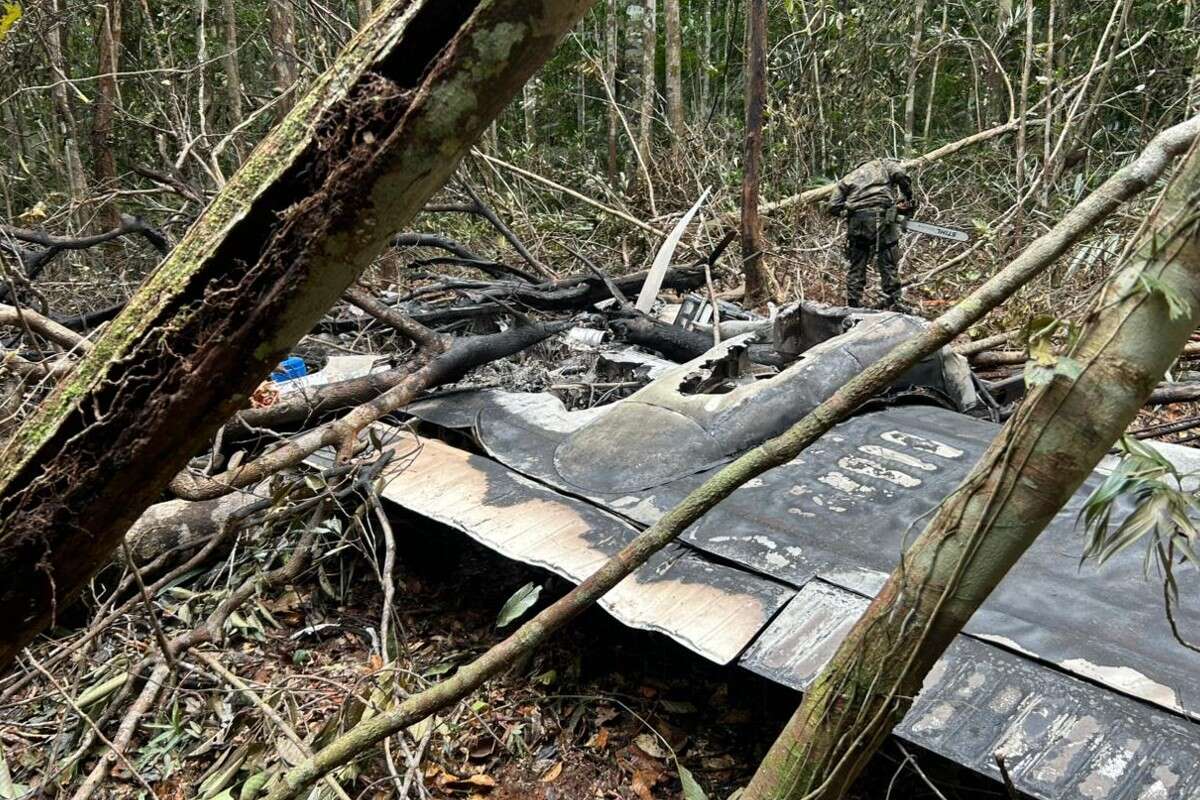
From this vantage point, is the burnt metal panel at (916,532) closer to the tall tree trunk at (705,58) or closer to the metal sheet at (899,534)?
the metal sheet at (899,534)

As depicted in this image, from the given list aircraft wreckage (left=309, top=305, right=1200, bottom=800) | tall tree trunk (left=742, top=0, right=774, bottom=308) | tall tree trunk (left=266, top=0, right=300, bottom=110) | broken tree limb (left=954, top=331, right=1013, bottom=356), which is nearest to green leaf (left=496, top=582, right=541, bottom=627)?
aircraft wreckage (left=309, top=305, right=1200, bottom=800)

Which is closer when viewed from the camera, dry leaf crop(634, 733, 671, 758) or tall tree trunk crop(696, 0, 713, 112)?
dry leaf crop(634, 733, 671, 758)

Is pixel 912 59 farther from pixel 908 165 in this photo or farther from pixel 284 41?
pixel 284 41

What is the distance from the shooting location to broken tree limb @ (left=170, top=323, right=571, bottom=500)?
3572 millimetres

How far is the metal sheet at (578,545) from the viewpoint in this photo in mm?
2771

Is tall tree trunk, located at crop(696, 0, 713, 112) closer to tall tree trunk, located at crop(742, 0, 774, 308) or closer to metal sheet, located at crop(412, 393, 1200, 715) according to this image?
tall tree trunk, located at crop(742, 0, 774, 308)

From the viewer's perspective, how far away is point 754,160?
747 centimetres

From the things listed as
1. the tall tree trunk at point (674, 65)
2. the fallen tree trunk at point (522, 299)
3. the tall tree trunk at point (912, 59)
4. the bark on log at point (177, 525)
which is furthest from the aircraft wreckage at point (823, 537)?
the tall tree trunk at point (912, 59)

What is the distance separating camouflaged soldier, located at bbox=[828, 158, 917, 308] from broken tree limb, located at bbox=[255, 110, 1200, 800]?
5.70 meters

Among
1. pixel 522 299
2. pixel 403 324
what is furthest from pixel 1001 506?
pixel 522 299

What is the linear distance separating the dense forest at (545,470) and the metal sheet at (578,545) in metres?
0.02

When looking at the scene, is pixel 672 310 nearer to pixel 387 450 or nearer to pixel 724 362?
pixel 724 362

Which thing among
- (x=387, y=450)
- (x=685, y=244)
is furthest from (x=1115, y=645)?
(x=685, y=244)

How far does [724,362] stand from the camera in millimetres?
4656
